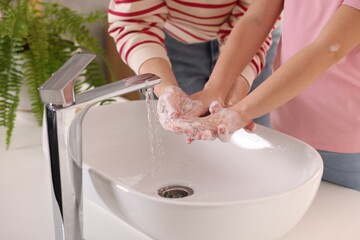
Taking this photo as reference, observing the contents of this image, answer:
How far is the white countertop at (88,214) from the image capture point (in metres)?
0.83

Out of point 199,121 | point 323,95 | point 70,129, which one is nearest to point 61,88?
point 70,129

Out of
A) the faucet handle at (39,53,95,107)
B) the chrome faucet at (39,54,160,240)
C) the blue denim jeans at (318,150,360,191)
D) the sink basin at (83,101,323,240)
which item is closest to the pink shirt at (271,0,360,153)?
the blue denim jeans at (318,150,360,191)

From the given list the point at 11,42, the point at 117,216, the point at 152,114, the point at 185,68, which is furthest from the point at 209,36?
the point at 117,216

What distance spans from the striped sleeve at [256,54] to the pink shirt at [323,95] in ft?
0.22

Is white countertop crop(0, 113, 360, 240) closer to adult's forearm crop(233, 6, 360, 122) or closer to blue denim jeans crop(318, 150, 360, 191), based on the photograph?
blue denim jeans crop(318, 150, 360, 191)

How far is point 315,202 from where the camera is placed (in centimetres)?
91

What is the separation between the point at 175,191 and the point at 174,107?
147 mm

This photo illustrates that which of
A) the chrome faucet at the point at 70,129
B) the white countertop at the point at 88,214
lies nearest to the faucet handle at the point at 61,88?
the chrome faucet at the point at 70,129

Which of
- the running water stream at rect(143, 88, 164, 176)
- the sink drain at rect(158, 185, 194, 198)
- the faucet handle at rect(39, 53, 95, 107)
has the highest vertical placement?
the faucet handle at rect(39, 53, 95, 107)

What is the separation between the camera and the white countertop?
830mm

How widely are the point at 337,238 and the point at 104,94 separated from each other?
1.27 ft

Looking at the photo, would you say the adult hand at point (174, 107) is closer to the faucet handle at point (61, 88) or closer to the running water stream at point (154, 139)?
the running water stream at point (154, 139)

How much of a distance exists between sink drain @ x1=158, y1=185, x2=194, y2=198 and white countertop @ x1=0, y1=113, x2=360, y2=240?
10 centimetres

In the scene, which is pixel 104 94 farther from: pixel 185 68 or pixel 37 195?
pixel 185 68
